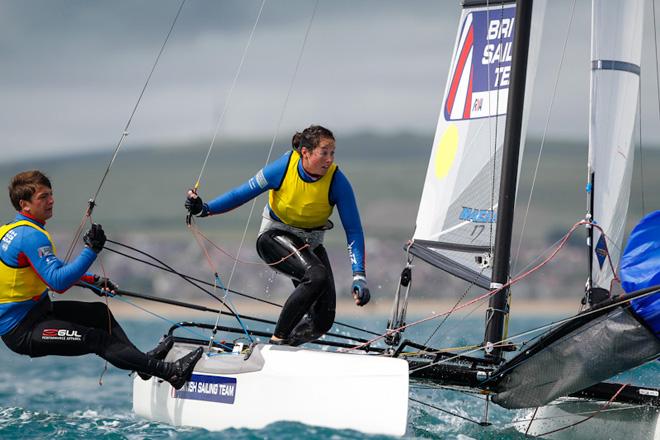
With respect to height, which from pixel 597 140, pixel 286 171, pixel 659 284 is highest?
pixel 597 140

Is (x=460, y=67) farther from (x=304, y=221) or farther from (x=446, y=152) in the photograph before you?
(x=304, y=221)

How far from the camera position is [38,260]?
4.06 m

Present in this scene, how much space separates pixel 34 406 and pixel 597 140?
4615mm

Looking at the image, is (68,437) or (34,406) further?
(34,406)

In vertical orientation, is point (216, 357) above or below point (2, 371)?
above

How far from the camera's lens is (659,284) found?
3963 millimetres

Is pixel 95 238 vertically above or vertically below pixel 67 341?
above

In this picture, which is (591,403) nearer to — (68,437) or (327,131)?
(327,131)

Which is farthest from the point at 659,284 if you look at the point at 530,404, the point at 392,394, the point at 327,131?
the point at 327,131

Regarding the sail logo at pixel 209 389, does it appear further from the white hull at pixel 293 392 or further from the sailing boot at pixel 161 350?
the sailing boot at pixel 161 350

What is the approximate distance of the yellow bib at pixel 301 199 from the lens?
4.58 m

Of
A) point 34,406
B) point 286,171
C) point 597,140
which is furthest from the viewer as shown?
point 34,406

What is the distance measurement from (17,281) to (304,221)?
1441 millimetres

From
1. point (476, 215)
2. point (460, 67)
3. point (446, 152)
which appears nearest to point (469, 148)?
point (446, 152)
